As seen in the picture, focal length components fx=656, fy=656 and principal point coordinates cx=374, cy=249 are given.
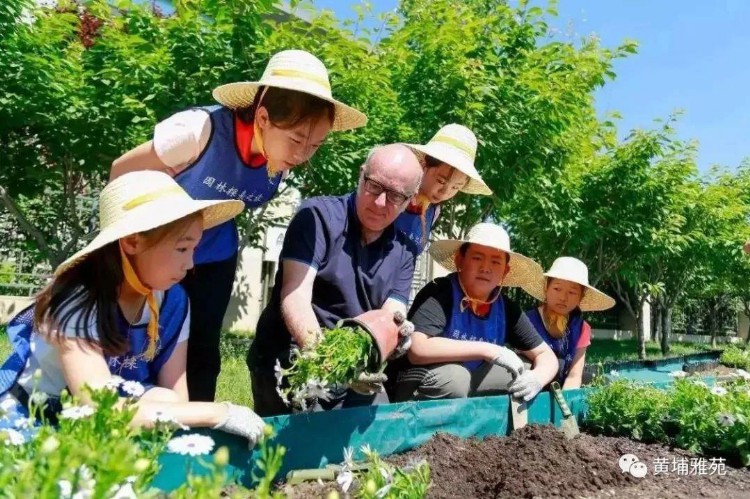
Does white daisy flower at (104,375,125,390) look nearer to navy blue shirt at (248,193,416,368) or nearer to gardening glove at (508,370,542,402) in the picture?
navy blue shirt at (248,193,416,368)

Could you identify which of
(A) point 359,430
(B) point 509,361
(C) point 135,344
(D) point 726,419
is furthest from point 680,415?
(C) point 135,344

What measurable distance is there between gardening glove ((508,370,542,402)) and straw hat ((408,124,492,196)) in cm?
94

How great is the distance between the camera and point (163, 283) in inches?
68.4

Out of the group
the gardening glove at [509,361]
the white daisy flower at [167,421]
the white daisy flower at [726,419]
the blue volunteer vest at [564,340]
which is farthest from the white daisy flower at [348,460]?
the blue volunteer vest at [564,340]

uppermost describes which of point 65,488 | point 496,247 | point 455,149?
point 455,149

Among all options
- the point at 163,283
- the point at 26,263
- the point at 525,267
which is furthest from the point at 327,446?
the point at 26,263

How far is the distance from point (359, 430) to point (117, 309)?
970 mm

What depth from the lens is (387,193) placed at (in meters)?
2.36

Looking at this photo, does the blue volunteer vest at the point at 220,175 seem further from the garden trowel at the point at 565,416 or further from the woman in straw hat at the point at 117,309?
the garden trowel at the point at 565,416

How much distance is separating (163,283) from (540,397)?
2072 mm

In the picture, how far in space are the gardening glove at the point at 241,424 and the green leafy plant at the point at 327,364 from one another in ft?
0.70

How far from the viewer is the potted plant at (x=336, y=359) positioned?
2.00 metres

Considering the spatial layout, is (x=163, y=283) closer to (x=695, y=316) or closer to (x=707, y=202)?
(x=707, y=202)

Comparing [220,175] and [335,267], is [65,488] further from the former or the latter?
[335,267]
